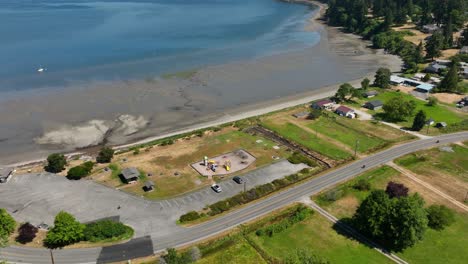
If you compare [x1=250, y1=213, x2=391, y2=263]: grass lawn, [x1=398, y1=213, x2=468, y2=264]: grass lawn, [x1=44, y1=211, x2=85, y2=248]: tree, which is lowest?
[x1=398, y1=213, x2=468, y2=264]: grass lawn

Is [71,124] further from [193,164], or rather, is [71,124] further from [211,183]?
[211,183]

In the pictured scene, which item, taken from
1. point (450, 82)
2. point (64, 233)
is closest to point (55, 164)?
point (64, 233)

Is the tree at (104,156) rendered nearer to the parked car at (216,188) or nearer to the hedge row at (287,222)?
the parked car at (216,188)

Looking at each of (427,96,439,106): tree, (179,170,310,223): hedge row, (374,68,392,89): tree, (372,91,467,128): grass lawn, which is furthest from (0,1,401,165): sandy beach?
(179,170,310,223): hedge row

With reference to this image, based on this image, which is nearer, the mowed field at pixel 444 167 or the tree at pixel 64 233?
the tree at pixel 64 233

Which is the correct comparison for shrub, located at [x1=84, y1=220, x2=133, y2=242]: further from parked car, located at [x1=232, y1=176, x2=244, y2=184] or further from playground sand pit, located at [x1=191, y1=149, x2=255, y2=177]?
parked car, located at [x1=232, y1=176, x2=244, y2=184]

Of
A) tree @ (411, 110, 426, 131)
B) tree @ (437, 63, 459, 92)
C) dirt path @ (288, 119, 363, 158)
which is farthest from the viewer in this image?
tree @ (437, 63, 459, 92)

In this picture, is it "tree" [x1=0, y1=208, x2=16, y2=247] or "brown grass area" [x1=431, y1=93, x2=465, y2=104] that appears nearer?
"tree" [x1=0, y1=208, x2=16, y2=247]

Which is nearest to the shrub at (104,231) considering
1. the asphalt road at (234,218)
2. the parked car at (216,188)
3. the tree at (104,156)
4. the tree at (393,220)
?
the asphalt road at (234,218)
